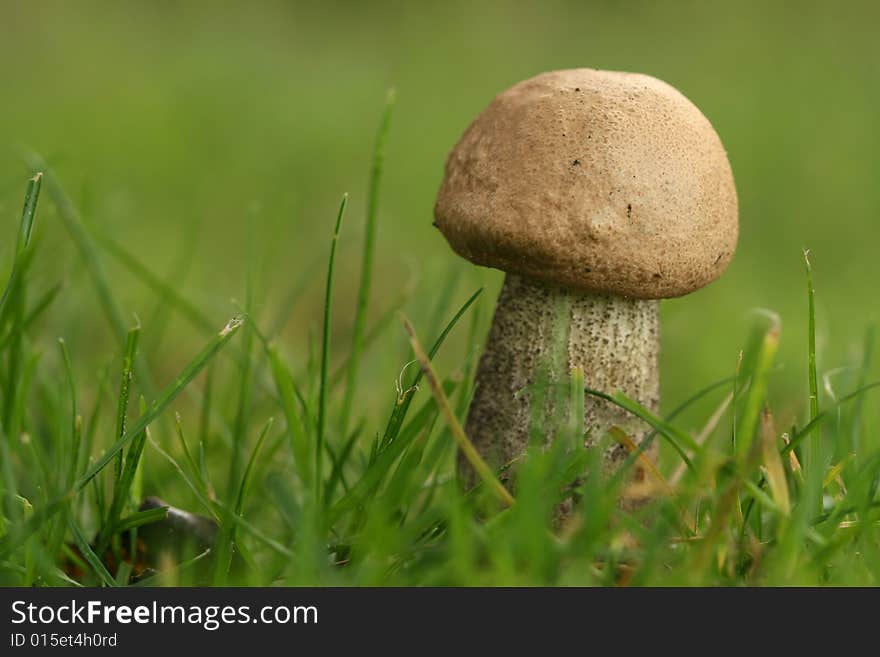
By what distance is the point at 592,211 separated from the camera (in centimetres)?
118

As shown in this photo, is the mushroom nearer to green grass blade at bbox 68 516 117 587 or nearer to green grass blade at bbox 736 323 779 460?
green grass blade at bbox 736 323 779 460

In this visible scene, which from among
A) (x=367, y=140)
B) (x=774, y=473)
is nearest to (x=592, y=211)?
(x=774, y=473)

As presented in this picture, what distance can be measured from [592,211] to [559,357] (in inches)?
10.9

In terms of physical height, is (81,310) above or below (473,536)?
above

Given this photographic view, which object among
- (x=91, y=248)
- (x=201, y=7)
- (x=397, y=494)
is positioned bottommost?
(x=397, y=494)

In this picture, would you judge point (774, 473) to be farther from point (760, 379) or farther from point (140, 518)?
point (140, 518)

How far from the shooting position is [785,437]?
A: 1.25 m

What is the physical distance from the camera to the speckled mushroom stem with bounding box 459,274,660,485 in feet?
4.42

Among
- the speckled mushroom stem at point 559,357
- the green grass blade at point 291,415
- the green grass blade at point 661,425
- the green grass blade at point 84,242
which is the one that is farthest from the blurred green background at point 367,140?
the green grass blade at point 661,425

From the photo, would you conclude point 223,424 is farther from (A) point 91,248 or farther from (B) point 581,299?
(B) point 581,299

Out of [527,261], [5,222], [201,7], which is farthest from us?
[201,7]

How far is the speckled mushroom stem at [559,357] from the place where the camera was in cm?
135

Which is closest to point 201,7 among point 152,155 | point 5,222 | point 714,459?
point 152,155
